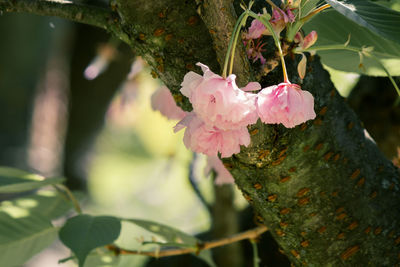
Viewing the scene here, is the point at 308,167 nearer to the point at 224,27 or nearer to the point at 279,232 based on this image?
the point at 279,232

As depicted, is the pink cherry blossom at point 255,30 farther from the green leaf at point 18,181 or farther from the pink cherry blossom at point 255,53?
the green leaf at point 18,181

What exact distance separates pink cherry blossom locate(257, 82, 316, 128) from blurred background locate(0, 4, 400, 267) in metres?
0.38

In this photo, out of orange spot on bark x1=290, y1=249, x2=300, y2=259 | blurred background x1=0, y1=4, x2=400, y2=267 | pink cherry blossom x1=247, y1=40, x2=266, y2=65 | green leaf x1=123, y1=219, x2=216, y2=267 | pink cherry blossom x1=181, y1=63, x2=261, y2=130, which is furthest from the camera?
blurred background x1=0, y1=4, x2=400, y2=267

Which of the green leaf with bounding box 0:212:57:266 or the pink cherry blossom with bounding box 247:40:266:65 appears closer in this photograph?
the pink cherry blossom with bounding box 247:40:266:65

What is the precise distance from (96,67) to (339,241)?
0.71 m

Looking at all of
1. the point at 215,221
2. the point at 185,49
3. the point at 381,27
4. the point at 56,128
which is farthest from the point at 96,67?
the point at 56,128

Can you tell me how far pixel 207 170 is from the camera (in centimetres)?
69

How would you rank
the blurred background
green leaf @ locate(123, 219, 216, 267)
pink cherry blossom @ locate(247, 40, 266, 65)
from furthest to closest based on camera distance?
1. the blurred background
2. green leaf @ locate(123, 219, 216, 267)
3. pink cherry blossom @ locate(247, 40, 266, 65)

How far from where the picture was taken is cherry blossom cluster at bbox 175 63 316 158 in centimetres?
34

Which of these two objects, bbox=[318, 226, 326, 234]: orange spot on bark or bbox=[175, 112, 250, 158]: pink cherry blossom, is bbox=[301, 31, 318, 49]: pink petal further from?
bbox=[318, 226, 326, 234]: orange spot on bark

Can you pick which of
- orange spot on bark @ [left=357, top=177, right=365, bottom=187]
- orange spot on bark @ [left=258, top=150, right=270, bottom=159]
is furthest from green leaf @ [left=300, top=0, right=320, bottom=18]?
orange spot on bark @ [left=357, top=177, right=365, bottom=187]

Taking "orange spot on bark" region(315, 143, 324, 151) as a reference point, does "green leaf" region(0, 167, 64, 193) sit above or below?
above

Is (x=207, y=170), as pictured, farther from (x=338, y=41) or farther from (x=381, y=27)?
(x=381, y=27)

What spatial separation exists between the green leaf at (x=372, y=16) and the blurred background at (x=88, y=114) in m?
0.37
